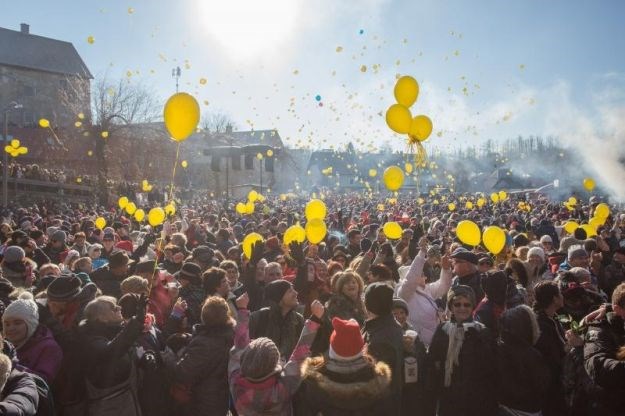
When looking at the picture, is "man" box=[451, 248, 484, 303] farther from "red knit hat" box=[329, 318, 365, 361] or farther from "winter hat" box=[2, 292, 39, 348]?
"winter hat" box=[2, 292, 39, 348]

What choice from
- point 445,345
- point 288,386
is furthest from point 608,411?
point 288,386

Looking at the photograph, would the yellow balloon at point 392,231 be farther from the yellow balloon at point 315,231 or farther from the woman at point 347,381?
the woman at point 347,381

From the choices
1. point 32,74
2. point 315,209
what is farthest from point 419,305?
point 32,74

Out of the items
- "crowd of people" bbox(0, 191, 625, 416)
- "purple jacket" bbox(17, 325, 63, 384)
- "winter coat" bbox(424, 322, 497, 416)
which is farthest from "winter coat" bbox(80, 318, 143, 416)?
"winter coat" bbox(424, 322, 497, 416)

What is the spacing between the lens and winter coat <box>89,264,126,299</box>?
5.54 meters

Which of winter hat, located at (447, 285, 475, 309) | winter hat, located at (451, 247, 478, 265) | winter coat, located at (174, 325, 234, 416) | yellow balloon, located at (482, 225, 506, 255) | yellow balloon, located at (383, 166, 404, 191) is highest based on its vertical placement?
yellow balloon, located at (383, 166, 404, 191)

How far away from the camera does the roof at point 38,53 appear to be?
5641cm

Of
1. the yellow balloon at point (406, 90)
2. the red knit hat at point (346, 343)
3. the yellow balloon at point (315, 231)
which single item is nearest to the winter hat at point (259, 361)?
the red knit hat at point (346, 343)

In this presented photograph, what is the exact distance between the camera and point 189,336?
4047 millimetres

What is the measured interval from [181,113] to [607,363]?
4.28 metres

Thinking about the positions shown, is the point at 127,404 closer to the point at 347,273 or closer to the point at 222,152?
the point at 347,273

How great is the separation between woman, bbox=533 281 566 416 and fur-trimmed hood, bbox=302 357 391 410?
4.37 feet

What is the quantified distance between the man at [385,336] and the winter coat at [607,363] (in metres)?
1.18

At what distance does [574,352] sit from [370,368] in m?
1.46
